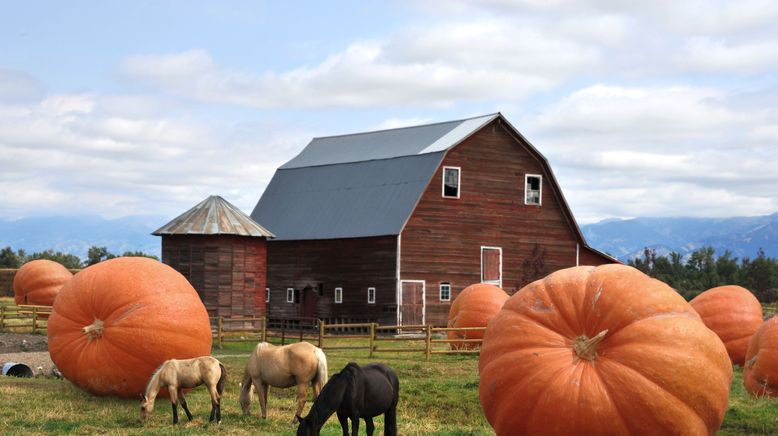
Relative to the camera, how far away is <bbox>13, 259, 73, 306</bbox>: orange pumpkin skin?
45.4 metres

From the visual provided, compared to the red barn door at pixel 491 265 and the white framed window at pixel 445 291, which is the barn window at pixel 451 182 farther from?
the white framed window at pixel 445 291

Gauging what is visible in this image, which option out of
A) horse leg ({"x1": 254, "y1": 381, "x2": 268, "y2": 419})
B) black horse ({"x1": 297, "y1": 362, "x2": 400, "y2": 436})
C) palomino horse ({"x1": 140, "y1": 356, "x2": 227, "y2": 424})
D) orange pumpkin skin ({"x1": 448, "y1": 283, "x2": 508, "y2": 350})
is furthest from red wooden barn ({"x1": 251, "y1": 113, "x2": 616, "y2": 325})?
black horse ({"x1": 297, "y1": 362, "x2": 400, "y2": 436})

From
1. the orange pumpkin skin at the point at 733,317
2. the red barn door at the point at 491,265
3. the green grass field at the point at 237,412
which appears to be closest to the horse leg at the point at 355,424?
the green grass field at the point at 237,412

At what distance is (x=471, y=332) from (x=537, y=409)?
17713mm

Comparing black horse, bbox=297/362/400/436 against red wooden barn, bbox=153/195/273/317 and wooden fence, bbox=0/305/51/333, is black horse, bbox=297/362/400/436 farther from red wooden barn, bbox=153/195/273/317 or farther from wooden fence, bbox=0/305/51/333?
wooden fence, bbox=0/305/51/333

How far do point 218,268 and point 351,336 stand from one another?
29.7 ft

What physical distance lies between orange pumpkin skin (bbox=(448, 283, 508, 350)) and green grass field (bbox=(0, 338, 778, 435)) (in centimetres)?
573

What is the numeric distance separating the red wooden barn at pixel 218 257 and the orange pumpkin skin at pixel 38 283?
10.2 metres

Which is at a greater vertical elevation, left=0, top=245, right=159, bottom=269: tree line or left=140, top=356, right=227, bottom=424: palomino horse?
left=0, top=245, right=159, bottom=269: tree line

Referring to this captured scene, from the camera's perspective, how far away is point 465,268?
Answer: 41625 millimetres

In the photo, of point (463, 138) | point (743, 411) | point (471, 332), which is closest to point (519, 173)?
point (463, 138)

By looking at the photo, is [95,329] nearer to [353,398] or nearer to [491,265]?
[353,398]

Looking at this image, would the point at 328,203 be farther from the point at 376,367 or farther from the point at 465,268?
the point at 376,367

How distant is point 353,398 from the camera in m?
13.6
